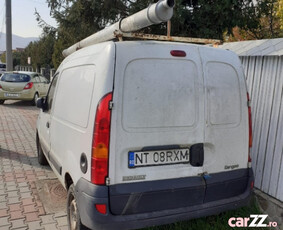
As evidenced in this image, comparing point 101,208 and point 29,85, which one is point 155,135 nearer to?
point 101,208

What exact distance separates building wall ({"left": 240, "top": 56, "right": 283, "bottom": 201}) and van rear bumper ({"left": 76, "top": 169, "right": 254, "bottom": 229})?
49.5 inches

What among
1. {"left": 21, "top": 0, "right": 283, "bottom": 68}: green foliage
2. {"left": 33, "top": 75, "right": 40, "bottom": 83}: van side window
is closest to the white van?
{"left": 21, "top": 0, "right": 283, "bottom": 68}: green foliage

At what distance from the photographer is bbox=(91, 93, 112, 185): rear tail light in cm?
Result: 232

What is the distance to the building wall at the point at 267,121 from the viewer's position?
350 cm

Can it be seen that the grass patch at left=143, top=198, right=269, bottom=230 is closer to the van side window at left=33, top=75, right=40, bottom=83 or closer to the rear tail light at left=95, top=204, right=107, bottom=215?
the rear tail light at left=95, top=204, right=107, bottom=215

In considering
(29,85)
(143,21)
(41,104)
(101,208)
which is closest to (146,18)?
(143,21)

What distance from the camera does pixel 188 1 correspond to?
833 cm

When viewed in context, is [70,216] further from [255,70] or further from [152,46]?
[255,70]

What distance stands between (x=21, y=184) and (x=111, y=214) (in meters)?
2.58

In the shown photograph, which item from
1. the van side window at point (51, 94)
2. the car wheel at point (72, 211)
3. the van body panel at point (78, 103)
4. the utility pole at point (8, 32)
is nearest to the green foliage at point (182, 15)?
the van side window at point (51, 94)

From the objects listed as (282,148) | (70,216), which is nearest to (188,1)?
(282,148)

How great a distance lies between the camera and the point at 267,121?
12.1 ft

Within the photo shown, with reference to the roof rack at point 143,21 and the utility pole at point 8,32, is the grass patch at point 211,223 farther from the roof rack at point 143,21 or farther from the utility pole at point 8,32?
the utility pole at point 8,32

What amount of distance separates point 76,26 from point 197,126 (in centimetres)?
768
